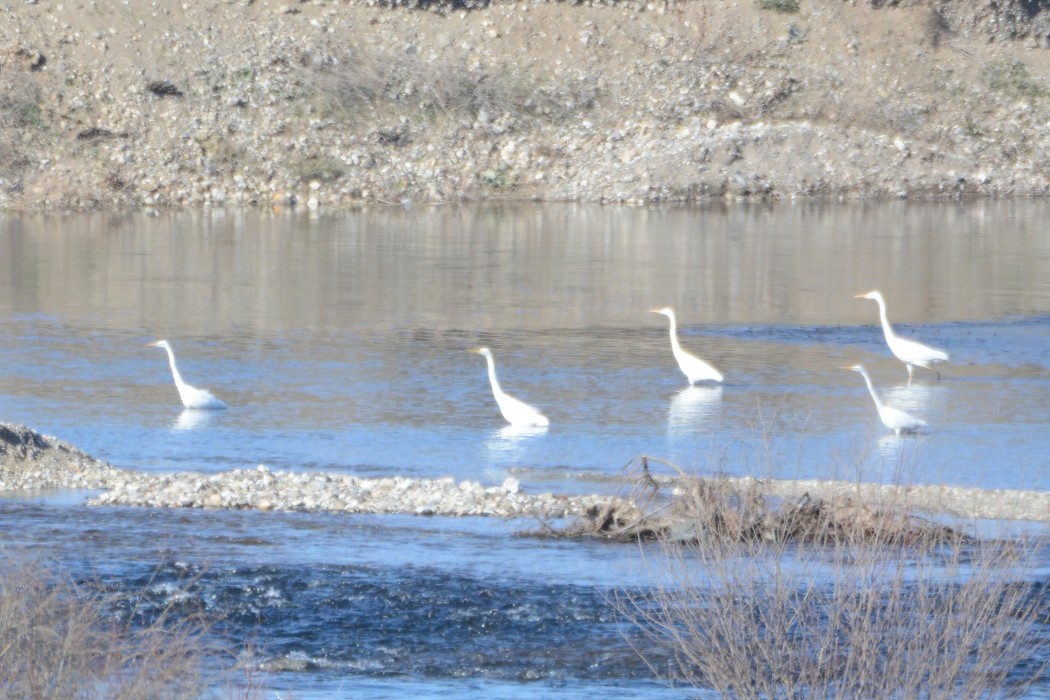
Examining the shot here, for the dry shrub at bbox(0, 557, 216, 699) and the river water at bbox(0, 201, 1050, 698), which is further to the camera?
the river water at bbox(0, 201, 1050, 698)

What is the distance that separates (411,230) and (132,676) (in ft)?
115

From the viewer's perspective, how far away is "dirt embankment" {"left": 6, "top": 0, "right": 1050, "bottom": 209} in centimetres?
4862

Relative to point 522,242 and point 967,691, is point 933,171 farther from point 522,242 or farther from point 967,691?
point 967,691

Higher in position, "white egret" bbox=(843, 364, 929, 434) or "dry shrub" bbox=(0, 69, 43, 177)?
"dry shrub" bbox=(0, 69, 43, 177)

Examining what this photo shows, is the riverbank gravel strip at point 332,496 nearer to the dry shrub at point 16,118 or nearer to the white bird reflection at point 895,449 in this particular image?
the white bird reflection at point 895,449

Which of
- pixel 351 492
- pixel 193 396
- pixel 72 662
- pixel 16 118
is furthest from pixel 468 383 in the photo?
pixel 16 118

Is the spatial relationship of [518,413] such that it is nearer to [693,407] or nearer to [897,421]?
[693,407]

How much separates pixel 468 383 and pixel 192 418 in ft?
13.5

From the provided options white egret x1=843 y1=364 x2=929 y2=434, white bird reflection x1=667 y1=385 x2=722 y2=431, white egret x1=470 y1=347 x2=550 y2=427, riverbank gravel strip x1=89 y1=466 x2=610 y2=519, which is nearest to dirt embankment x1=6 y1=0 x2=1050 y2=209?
white bird reflection x1=667 y1=385 x2=722 y2=431

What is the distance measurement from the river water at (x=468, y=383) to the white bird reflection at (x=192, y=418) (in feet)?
0.22

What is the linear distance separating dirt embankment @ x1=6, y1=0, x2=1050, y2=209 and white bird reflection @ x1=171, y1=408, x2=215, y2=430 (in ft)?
94.4

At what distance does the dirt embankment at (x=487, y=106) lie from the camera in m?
48.6

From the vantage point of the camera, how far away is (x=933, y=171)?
171 feet

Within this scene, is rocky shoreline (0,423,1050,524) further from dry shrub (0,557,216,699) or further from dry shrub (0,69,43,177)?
dry shrub (0,69,43,177)
